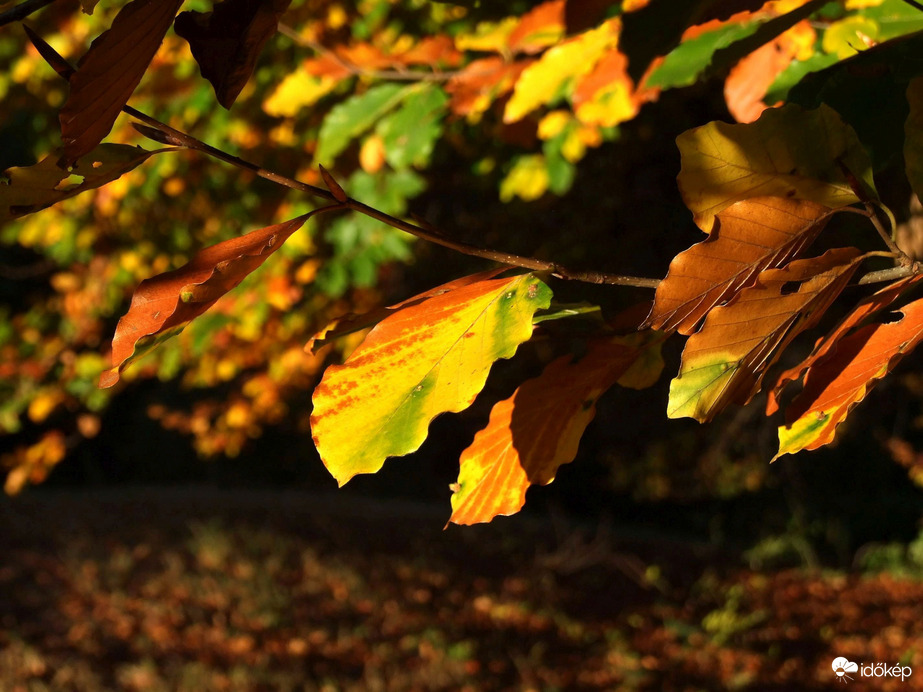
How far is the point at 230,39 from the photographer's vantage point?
1.43 ft

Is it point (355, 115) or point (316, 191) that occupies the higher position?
point (316, 191)

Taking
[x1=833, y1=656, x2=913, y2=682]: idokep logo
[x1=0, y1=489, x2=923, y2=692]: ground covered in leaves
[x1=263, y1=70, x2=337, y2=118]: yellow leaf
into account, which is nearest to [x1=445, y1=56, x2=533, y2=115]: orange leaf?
[x1=263, y1=70, x2=337, y2=118]: yellow leaf

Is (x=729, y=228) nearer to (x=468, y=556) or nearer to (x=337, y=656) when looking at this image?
(x=337, y=656)

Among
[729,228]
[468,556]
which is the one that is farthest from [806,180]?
[468,556]

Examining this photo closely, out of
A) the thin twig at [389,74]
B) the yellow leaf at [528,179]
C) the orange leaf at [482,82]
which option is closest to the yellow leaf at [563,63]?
the orange leaf at [482,82]

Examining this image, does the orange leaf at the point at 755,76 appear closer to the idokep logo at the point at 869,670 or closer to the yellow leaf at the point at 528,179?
the yellow leaf at the point at 528,179

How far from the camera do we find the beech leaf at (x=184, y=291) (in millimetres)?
467

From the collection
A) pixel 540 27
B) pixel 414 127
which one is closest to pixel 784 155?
pixel 540 27

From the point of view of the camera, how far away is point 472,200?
172 inches

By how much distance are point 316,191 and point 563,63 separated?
956mm

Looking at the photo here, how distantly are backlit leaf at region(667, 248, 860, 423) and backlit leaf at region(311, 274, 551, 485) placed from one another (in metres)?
0.09

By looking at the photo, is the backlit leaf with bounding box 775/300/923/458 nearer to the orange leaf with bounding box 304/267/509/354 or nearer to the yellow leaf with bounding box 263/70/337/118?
the orange leaf with bounding box 304/267/509/354

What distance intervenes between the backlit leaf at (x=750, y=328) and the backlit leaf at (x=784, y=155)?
43 millimetres

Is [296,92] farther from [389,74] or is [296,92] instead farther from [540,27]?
[540,27]
